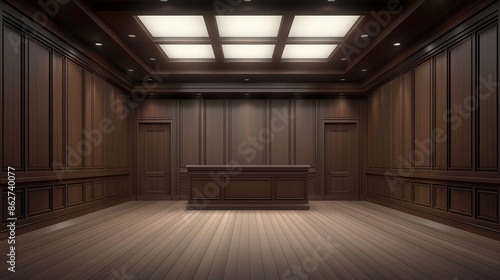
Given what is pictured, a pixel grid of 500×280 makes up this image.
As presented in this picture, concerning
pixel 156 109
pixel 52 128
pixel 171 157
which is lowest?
pixel 171 157

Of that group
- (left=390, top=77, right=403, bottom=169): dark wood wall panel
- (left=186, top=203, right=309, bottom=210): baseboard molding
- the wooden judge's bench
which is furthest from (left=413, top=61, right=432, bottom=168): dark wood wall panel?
(left=186, top=203, right=309, bottom=210): baseboard molding

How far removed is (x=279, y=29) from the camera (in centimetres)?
673

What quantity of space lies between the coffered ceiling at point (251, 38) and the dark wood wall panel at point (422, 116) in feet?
2.01

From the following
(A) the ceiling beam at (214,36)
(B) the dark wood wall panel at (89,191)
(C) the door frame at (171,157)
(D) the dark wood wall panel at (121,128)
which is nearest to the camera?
(A) the ceiling beam at (214,36)

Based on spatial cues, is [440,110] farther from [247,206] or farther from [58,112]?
[58,112]

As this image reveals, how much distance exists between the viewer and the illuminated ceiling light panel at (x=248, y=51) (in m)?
7.89

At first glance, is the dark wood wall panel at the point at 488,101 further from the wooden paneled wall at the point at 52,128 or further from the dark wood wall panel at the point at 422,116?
the wooden paneled wall at the point at 52,128

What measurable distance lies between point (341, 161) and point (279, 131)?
232 cm

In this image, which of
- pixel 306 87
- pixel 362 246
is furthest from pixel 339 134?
pixel 362 246

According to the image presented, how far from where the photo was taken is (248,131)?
11141 mm

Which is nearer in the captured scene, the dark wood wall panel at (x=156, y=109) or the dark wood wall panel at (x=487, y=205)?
the dark wood wall panel at (x=487, y=205)

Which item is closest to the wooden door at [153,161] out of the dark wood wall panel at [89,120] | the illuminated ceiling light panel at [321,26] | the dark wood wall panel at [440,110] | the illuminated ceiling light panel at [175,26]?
the dark wood wall panel at [89,120]

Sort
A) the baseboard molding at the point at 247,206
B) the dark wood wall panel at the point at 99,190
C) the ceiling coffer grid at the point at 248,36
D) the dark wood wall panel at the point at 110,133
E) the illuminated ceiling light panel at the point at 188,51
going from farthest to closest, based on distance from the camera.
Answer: the dark wood wall panel at the point at 110,133, the baseboard molding at the point at 247,206, the dark wood wall panel at the point at 99,190, the illuminated ceiling light panel at the point at 188,51, the ceiling coffer grid at the point at 248,36

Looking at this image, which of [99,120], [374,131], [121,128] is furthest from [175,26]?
[374,131]
